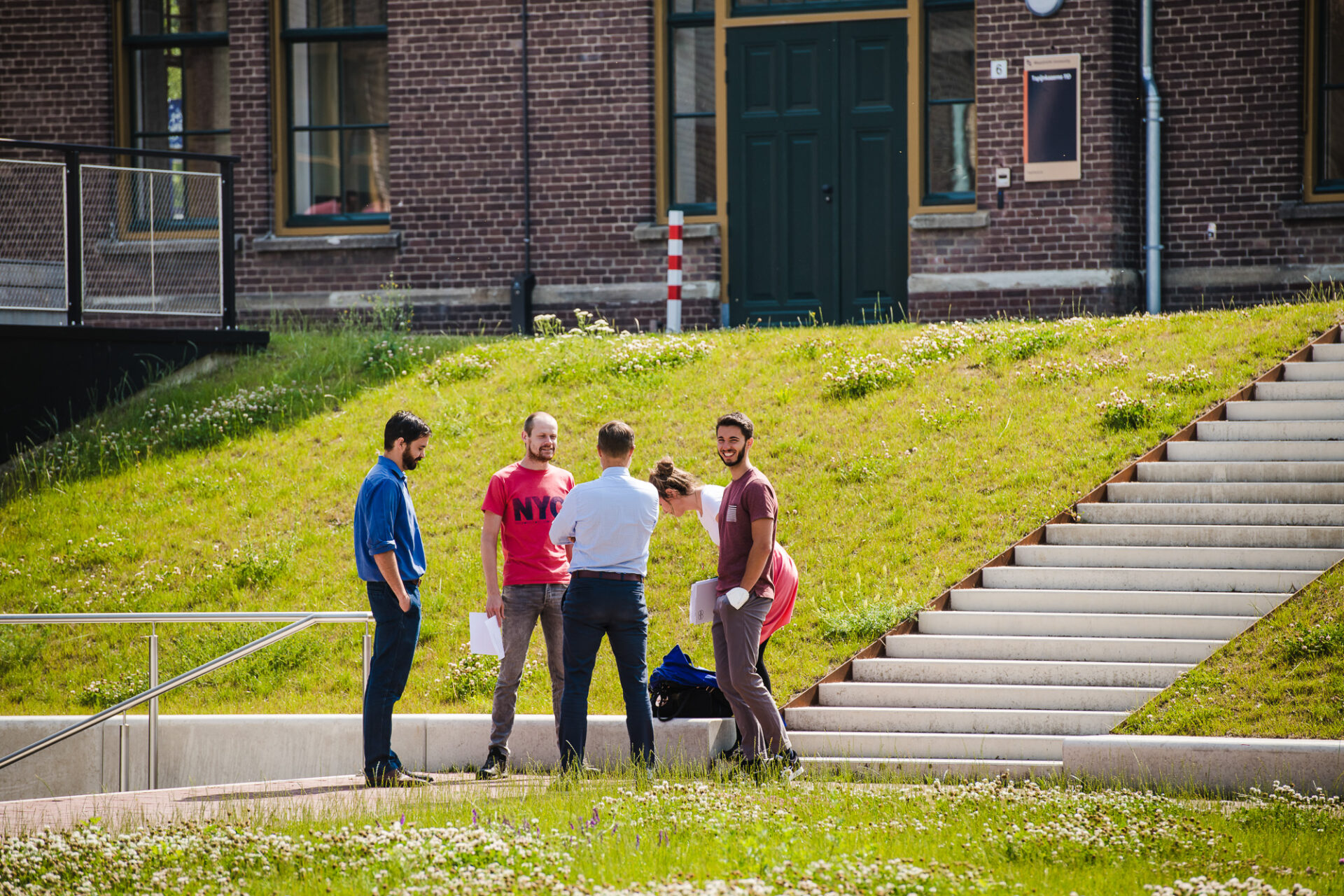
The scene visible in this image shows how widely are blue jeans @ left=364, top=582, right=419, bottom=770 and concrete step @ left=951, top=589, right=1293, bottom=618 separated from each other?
346 cm

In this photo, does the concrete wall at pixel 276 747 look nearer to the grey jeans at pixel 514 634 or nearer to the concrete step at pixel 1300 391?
the grey jeans at pixel 514 634

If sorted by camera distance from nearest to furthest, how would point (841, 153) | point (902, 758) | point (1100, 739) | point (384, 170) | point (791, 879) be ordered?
point (791, 879)
point (1100, 739)
point (902, 758)
point (841, 153)
point (384, 170)

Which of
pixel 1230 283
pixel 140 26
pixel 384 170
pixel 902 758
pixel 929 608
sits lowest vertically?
pixel 902 758

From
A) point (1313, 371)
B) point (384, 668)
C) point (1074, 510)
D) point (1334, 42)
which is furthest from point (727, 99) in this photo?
point (384, 668)

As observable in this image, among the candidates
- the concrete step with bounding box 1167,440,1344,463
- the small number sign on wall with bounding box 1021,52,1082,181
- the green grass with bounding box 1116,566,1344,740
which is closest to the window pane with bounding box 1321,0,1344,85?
the small number sign on wall with bounding box 1021,52,1082,181

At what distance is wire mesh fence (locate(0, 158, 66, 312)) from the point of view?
12266 millimetres

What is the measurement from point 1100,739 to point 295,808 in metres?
3.53

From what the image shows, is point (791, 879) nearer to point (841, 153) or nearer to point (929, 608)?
point (929, 608)

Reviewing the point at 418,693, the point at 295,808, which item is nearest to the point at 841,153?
the point at 418,693

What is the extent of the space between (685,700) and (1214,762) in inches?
100

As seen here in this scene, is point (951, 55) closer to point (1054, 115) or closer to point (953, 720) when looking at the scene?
point (1054, 115)

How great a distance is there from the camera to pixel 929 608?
8.75 m

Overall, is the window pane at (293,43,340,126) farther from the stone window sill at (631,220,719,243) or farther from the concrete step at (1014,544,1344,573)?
the concrete step at (1014,544,1344,573)

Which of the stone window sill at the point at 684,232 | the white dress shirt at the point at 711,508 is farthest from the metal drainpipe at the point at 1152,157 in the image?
the white dress shirt at the point at 711,508
